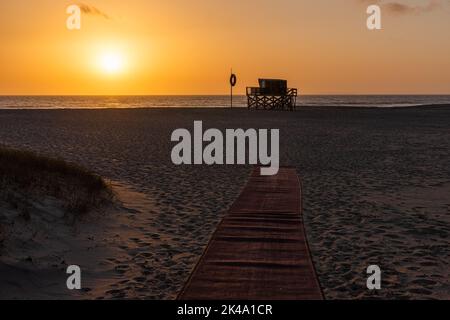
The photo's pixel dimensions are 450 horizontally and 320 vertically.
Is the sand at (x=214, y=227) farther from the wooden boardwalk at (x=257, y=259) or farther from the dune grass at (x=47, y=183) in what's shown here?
the dune grass at (x=47, y=183)

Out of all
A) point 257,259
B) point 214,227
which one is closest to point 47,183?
point 214,227

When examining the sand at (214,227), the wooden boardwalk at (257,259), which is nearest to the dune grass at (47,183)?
the sand at (214,227)

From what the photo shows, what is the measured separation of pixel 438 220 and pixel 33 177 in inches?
318

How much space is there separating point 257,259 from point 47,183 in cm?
499

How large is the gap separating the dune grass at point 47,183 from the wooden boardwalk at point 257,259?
9.15 ft

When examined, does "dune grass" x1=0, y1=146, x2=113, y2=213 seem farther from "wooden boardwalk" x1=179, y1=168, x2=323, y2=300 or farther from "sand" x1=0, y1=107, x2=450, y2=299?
"wooden boardwalk" x1=179, y1=168, x2=323, y2=300

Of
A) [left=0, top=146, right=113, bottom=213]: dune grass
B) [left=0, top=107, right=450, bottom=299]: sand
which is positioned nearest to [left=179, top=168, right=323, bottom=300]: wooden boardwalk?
[left=0, top=107, right=450, bottom=299]: sand

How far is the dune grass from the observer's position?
8457 mm

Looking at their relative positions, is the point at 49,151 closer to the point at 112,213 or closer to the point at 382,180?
the point at 112,213

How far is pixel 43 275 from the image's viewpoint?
617cm

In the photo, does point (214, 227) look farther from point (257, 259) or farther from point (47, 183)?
point (47, 183)

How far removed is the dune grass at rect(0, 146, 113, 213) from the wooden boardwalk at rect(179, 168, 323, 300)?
9.15 ft

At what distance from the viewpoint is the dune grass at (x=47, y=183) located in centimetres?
846
